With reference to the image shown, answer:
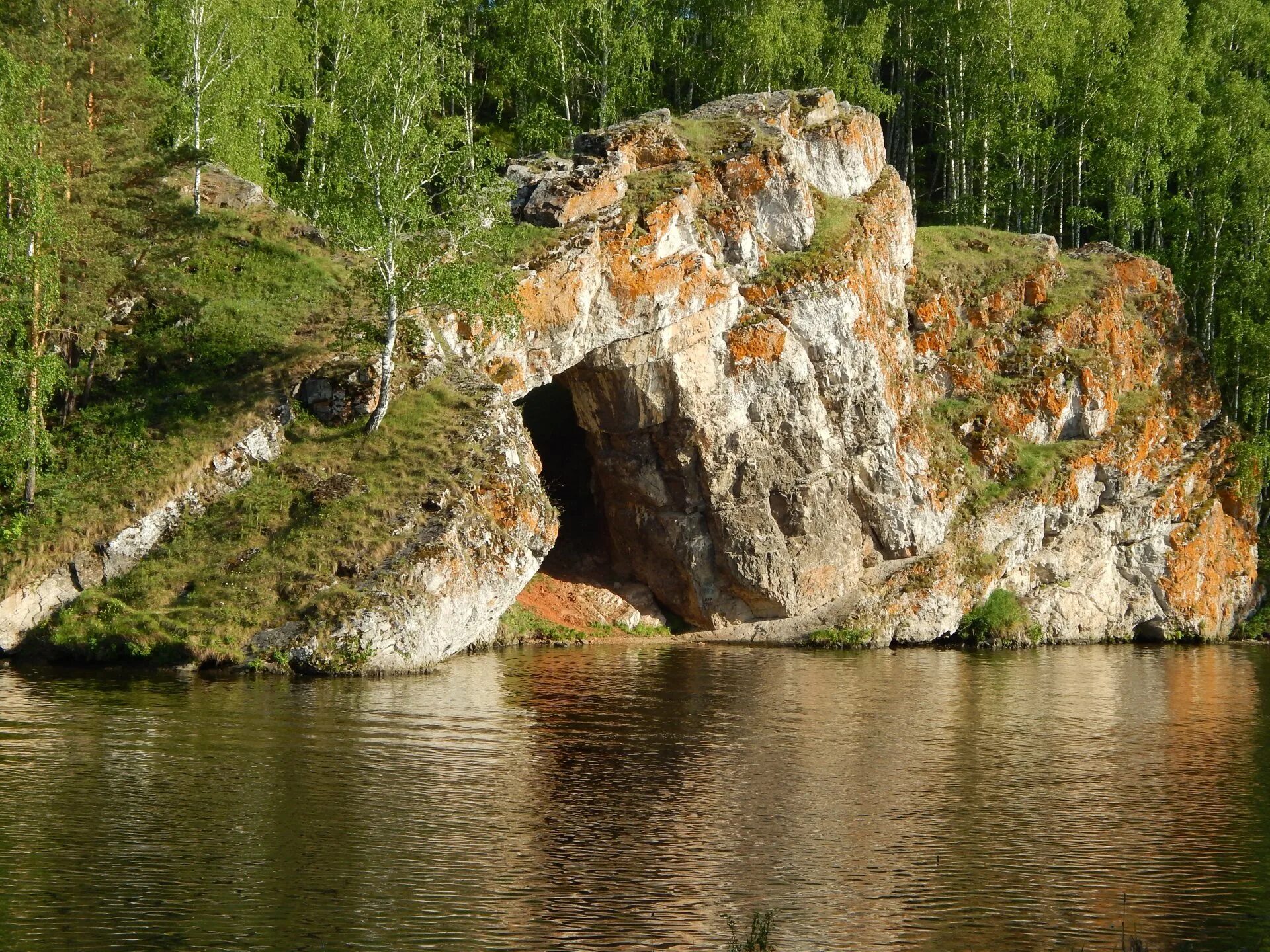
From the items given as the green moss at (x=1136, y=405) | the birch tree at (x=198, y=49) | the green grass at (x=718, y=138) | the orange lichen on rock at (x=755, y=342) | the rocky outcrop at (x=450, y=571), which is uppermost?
the birch tree at (x=198, y=49)

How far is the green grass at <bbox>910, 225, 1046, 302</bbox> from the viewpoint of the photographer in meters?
56.9

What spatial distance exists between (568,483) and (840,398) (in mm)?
12037

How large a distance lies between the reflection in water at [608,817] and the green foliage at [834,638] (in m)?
13.5

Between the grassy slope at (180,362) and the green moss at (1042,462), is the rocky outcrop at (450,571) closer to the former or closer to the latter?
the grassy slope at (180,362)

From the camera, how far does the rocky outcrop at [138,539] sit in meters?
34.1

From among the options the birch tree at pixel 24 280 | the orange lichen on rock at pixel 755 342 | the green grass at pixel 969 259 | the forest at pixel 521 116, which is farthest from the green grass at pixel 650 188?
the birch tree at pixel 24 280

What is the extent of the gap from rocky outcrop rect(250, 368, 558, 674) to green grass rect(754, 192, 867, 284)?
43.9 feet

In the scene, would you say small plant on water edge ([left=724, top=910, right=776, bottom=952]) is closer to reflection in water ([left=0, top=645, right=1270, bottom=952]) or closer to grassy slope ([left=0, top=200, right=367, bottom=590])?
reflection in water ([left=0, top=645, right=1270, bottom=952])

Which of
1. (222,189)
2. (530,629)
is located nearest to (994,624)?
(530,629)

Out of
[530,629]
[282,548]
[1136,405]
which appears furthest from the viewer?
[1136,405]

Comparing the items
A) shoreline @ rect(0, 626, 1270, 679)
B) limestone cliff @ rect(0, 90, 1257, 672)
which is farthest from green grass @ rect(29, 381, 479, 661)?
limestone cliff @ rect(0, 90, 1257, 672)

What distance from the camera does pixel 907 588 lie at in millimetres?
49656

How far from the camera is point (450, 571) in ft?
118

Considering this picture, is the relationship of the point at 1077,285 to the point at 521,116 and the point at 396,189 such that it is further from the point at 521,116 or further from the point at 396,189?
the point at 396,189
